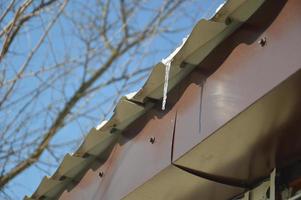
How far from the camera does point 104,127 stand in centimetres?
279

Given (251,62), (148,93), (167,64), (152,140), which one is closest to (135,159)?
(152,140)

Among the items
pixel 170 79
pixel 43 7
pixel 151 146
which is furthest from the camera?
pixel 43 7

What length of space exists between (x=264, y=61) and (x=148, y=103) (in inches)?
29.4

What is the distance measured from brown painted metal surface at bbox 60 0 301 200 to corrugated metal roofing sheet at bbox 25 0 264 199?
0.03 m

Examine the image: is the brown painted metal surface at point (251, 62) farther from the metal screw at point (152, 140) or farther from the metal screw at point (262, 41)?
the metal screw at point (152, 140)

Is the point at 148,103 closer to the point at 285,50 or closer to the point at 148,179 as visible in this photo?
the point at 148,179

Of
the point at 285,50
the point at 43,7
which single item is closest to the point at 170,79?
the point at 285,50

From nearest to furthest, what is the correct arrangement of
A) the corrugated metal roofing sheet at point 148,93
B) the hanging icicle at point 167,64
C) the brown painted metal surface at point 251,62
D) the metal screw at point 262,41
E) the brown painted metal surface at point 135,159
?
1. the brown painted metal surface at point 251,62
2. the metal screw at point 262,41
3. the corrugated metal roofing sheet at point 148,93
4. the hanging icicle at point 167,64
5. the brown painted metal surface at point 135,159

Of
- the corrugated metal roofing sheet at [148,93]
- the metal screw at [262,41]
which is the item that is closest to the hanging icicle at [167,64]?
the corrugated metal roofing sheet at [148,93]

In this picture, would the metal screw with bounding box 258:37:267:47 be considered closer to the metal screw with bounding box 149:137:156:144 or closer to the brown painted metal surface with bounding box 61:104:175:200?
the brown painted metal surface with bounding box 61:104:175:200

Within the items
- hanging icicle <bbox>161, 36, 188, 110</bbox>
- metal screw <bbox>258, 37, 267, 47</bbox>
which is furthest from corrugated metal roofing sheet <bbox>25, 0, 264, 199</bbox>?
metal screw <bbox>258, 37, 267, 47</bbox>

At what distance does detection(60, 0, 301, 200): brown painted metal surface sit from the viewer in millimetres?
1936

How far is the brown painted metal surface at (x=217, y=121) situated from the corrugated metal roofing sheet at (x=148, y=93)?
3 cm

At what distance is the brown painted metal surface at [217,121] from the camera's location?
1936mm
